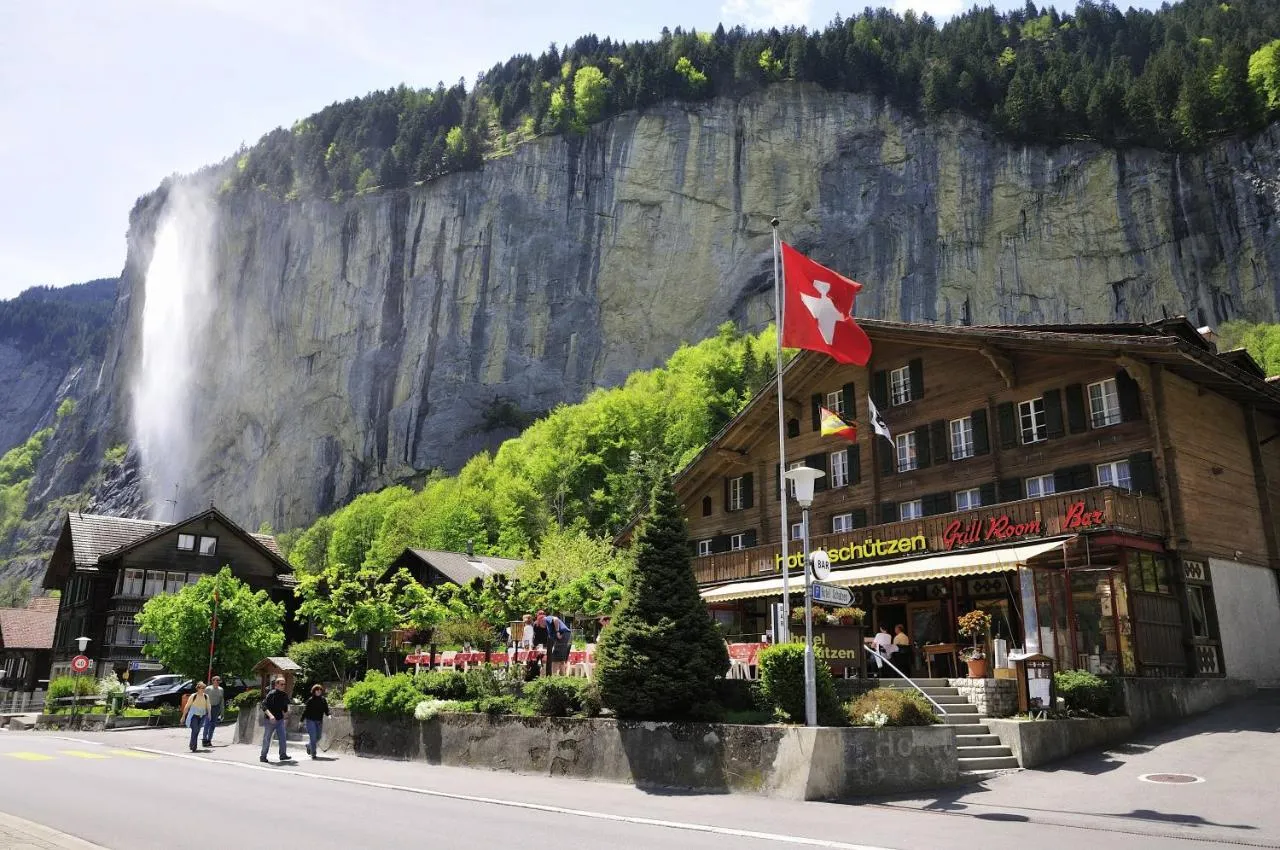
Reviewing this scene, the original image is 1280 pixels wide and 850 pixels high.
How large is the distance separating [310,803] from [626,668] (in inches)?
223

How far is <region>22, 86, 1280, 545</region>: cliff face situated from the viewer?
80.1 metres

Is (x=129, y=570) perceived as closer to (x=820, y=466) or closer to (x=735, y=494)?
(x=735, y=494)

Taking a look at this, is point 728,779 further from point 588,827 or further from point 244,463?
point 244,463

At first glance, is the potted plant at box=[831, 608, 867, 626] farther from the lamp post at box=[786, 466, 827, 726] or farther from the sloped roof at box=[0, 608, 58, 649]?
the sloped roof at box=[0, 608, 58, 649]

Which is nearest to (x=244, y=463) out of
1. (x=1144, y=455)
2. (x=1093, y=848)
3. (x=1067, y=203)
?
(x=1067, y=203)

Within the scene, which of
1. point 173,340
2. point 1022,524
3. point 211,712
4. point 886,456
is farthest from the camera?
point 173,340

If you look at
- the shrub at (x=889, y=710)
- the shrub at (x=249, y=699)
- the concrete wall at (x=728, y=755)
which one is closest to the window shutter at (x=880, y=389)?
the shrub at (x=889, y=710)

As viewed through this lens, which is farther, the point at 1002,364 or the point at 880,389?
the point at 880,389

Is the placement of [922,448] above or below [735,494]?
above

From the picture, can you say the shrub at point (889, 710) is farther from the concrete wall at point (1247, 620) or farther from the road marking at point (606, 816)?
the concrete wall at point (1247, 620)

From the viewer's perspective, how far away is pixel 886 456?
31.0 m

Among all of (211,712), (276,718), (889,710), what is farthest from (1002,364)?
(211,712)

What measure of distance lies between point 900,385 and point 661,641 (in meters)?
17.7

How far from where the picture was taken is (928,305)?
284ft
